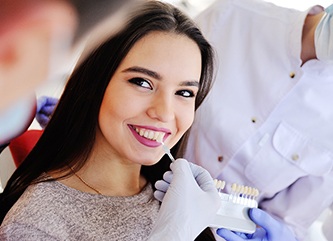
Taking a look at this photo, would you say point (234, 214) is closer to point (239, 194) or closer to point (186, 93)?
point (239, 194)

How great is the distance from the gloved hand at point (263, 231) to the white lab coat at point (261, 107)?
177 millimetres

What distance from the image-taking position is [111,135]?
88 centimetres

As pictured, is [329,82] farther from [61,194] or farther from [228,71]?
[61,194]

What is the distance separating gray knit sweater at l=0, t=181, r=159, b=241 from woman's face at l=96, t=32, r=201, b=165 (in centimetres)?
12

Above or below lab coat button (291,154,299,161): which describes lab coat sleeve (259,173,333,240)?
below

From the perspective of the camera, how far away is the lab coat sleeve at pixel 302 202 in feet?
4.15

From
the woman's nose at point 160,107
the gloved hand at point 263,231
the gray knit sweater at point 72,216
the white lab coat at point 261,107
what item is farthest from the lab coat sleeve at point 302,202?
the woman's nose at point 160,107

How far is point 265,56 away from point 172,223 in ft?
2.06

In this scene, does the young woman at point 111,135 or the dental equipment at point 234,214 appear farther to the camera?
the dental equipment at point 234,214

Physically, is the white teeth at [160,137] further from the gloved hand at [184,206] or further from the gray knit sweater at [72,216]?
the gray knit sweater at [72,216]

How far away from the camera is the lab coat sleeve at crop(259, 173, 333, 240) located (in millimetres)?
1266

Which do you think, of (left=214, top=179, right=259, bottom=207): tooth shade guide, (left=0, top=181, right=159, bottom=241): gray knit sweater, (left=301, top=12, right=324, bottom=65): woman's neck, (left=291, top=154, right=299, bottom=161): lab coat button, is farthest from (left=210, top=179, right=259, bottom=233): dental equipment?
(left=301, top=12, right=324, bottom=65): woman's neck

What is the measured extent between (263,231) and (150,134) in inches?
16.4

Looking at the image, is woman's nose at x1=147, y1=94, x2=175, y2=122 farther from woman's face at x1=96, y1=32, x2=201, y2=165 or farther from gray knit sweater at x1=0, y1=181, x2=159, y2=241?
gray knit sweater at x1=0, y1=181, x2=159, y2=241
